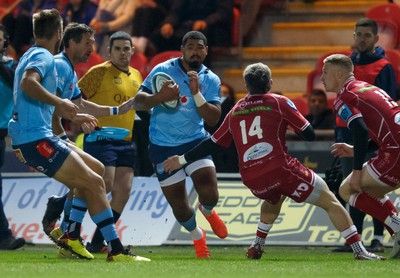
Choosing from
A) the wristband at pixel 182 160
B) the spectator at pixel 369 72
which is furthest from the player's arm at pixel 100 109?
the spectator at pixel 369 72

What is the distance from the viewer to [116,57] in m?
13.0

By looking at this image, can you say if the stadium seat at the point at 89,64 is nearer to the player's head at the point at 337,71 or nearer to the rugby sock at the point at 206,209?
the rugby sock at the point at 206,209

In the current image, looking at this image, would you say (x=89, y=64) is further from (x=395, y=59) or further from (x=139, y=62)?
(x=395, y=59)

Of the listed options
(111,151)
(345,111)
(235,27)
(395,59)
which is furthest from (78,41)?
(235,27)

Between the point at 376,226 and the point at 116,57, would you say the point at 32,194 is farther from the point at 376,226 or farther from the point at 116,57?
the point at 376,226

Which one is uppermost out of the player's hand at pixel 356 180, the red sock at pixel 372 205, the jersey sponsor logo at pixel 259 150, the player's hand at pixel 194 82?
the player's hand at pixel 194 82

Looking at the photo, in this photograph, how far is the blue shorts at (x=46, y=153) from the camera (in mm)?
10734

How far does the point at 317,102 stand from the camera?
15688 millimetres

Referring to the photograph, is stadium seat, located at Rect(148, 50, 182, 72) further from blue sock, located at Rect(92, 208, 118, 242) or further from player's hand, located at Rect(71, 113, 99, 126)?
blue sock, located at Rect(92, 208, 118, 242)

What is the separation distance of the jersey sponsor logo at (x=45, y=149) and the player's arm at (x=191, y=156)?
1.16m

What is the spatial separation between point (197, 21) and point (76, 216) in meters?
6.66

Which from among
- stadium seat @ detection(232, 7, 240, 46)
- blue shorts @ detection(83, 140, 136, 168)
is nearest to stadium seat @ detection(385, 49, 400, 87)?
stadium seat @ detection(232, 7, 240, 46)

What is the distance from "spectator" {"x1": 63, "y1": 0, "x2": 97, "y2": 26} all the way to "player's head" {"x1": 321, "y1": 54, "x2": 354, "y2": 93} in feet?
28.5

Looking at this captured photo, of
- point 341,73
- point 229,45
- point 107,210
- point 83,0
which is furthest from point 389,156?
point 83,0
